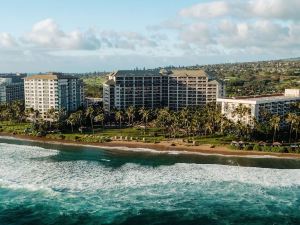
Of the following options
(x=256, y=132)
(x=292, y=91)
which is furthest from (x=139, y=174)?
(x=292, y=91)

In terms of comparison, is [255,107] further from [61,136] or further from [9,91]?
[9,91]

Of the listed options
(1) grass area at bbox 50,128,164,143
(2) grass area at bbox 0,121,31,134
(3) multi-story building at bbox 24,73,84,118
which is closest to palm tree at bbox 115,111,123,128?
(1) grass area at bbox 50,128,164,143

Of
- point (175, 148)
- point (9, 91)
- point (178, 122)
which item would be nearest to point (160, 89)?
point (178, 122)

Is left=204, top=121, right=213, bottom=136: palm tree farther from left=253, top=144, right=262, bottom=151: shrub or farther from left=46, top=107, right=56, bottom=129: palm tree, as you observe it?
left=46, top=107, right=56, bottom=129: palm tree

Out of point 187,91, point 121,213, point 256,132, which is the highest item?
point 187,91

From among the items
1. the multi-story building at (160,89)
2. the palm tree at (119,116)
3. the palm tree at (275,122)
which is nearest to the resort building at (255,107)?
the palm tree at (275,122)

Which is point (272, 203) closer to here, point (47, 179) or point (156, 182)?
point (156, 182)
